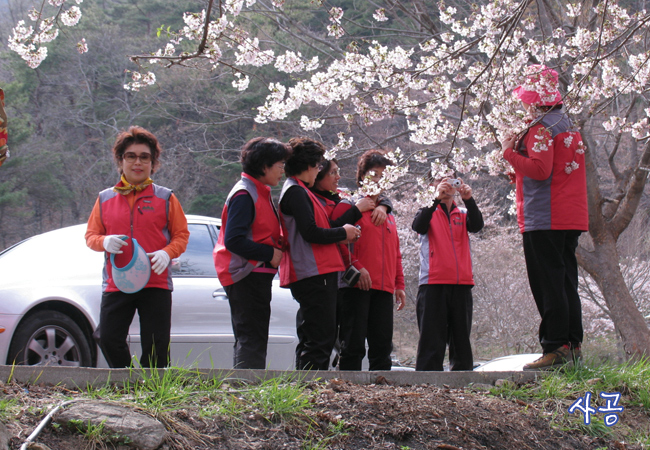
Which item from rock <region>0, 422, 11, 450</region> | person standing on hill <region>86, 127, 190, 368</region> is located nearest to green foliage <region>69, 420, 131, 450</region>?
rock <region>0, 422, 11, 450</region>

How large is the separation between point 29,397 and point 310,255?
1.81 meters

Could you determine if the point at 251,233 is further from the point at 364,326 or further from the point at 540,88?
the point at 540,88

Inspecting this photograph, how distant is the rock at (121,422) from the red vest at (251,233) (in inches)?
60.0

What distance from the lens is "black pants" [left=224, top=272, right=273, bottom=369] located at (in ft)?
11.6

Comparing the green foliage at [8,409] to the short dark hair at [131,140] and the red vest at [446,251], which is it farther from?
the red vest at [446,251]

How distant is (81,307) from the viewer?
15.1ft

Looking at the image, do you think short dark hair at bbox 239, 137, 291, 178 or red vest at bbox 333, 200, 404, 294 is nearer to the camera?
short dark hair at bbox 239, 137, 291, 178

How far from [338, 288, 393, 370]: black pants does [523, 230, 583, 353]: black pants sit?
1.03 m

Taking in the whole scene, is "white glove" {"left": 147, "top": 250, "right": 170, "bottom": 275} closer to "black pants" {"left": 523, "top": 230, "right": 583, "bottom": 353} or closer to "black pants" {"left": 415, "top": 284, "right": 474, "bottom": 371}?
"black pants" {"left": 415, "top": 284, "right": 474, "bottom": 371}

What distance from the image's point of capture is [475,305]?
10.5 meters

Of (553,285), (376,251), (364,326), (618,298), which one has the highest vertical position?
(376,251)

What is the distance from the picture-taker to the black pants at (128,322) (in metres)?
3.43

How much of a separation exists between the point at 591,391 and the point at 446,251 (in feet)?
4.59

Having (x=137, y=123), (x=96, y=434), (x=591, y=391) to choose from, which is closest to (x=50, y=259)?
(x=96, y=434)
